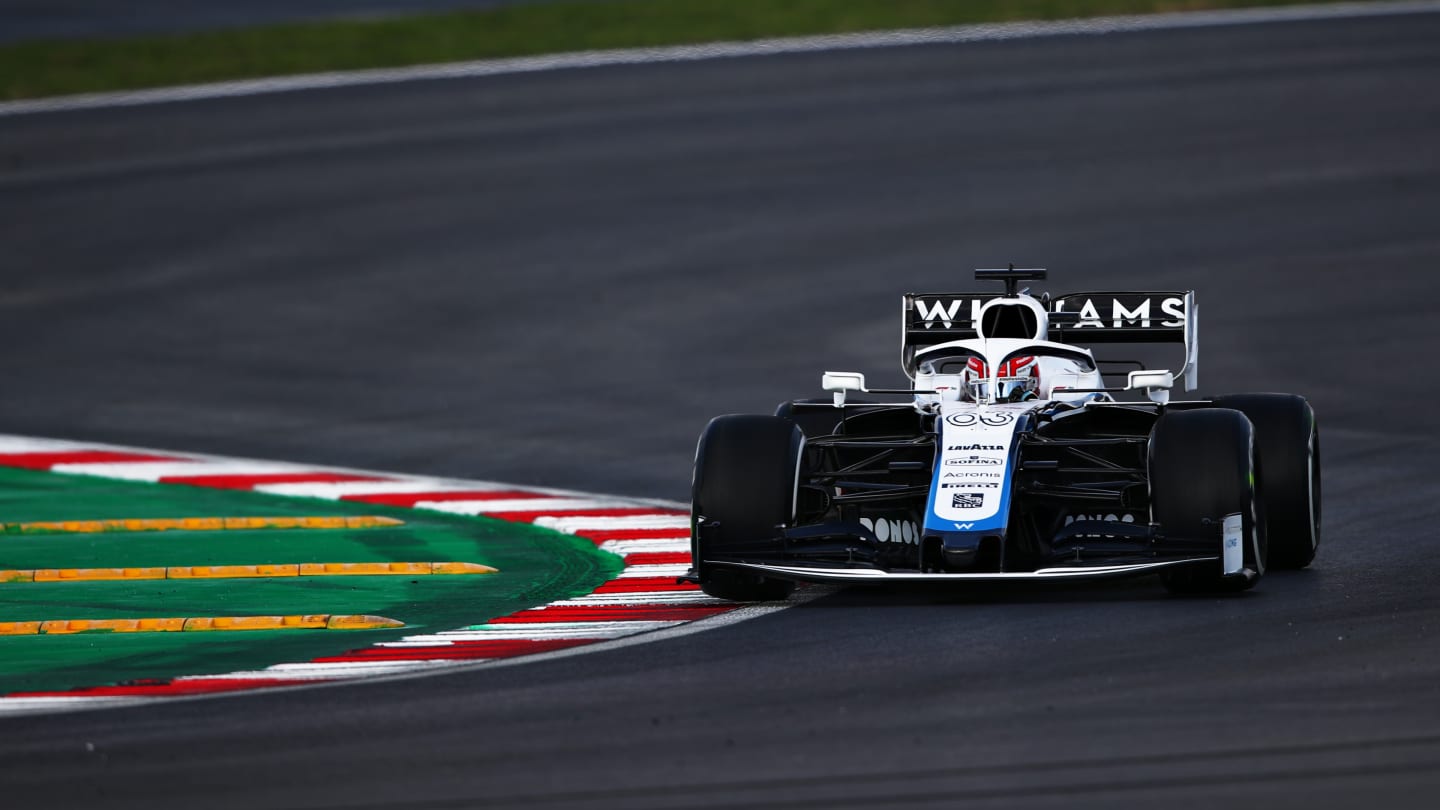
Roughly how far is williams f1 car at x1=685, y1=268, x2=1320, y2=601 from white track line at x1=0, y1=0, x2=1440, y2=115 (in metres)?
19.0

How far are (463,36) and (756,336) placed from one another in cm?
1434

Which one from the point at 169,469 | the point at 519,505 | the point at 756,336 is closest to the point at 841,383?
the point at 519,505

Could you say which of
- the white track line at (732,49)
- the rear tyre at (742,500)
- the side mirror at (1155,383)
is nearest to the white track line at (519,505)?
the rear tyre at (742,500)

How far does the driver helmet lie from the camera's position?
40.3ft

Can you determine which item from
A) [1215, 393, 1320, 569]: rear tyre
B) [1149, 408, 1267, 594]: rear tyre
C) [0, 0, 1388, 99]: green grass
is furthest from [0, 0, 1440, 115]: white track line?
[1149, 408, 1267, 594]: rear tyre

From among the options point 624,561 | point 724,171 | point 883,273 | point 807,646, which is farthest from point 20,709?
point 724,171

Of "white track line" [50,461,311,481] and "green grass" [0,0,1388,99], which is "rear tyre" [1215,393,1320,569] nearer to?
"white track line" [50,461,311,481]

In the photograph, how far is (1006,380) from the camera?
12.5 m

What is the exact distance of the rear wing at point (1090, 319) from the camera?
45.5 feet

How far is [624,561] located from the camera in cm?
1349

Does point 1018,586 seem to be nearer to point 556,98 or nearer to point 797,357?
point 797,357

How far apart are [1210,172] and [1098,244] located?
290 centimetres

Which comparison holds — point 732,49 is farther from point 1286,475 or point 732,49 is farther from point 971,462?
point 971,462

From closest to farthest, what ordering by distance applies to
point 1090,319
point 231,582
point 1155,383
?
point 1155,383 → point 231,582 → point 1090,319
